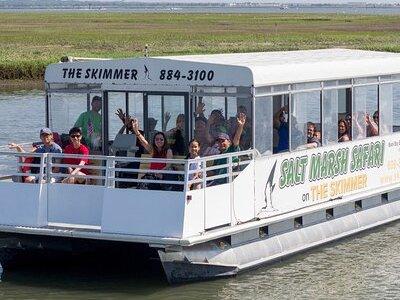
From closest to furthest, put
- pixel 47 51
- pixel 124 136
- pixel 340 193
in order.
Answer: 1. pixel 124 136
2. pixel 340 193
3. pixel 47 51

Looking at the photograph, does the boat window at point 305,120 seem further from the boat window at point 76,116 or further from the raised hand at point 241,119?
the boat window at point 76,116

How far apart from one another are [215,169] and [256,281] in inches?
64.5

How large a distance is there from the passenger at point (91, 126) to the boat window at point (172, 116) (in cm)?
82

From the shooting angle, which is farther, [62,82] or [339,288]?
[62,82]

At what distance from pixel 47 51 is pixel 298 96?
161 feet

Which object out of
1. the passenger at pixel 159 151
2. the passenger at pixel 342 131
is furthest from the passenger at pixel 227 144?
the passenger at pixel 342 131

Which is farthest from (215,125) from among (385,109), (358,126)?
(385,109)

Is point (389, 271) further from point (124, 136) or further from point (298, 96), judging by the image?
point (124, 136)

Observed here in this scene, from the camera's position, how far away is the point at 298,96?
16.8 m

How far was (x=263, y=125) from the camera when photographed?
1595 centimetres

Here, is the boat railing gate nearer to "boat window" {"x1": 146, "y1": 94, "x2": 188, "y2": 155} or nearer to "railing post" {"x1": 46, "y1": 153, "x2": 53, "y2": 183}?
"railing post" {"x1": 46, "y1": 153, "x2": 53, "y2": 183}

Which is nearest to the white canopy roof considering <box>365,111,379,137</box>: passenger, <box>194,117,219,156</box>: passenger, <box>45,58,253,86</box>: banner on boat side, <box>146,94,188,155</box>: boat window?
<box>45,58,253,86</box>: banner on boat side

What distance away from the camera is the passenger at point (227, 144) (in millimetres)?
15094

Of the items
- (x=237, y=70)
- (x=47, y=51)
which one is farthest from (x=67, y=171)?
(x=47, y=51)
